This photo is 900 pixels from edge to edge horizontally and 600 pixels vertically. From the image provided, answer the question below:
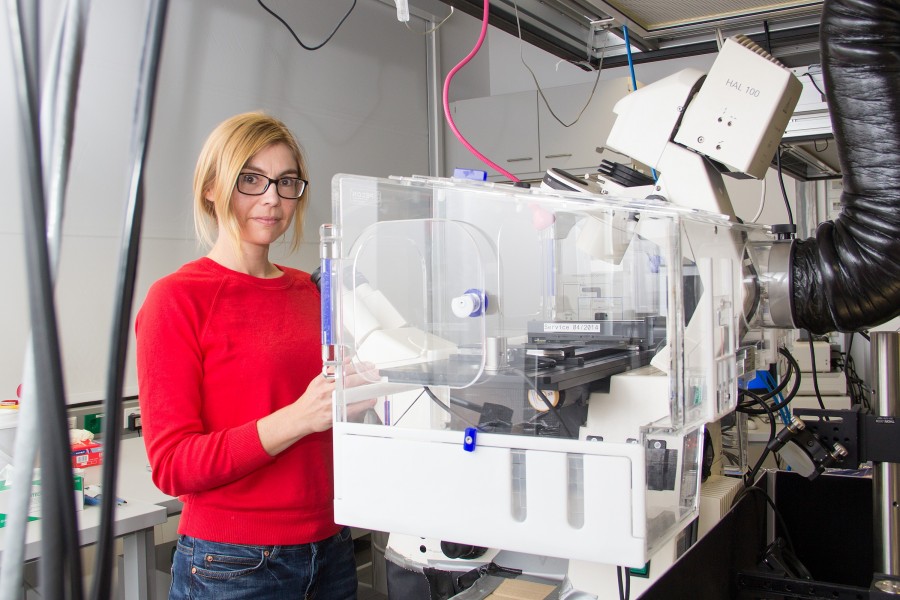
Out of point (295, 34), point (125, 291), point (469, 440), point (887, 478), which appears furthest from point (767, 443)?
point (295, 34)

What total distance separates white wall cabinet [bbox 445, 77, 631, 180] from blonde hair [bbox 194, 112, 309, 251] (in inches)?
94.9

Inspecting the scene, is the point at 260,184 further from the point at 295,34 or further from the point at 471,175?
the point at 295,34

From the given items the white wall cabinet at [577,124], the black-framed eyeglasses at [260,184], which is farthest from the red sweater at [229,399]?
the white wall cabinet at [577,124]

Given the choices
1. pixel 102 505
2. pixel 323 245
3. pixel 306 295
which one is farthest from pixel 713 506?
pixel 102 505

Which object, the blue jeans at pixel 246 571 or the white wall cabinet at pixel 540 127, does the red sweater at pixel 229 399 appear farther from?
the white wall cabinet at pixel 540 127

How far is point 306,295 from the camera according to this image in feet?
4.41

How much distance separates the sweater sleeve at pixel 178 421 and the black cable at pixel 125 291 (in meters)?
0.82

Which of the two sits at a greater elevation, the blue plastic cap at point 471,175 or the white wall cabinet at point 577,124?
the white wall cabinet at point 577,124

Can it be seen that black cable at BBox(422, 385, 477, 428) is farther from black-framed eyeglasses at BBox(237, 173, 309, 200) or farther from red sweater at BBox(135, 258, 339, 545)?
black-framed eyeglasses at BBox(237, 173, 309, 200)

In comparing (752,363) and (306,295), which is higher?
(306,295)

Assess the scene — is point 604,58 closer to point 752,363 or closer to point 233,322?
point 752,363

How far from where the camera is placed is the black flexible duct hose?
80 cm

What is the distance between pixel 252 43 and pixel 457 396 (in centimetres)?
277

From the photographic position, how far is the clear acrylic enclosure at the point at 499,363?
78 cm
